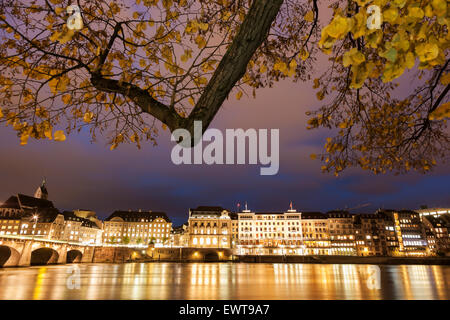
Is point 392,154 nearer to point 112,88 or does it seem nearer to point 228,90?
point 228,90

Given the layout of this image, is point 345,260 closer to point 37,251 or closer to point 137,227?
point 37,251

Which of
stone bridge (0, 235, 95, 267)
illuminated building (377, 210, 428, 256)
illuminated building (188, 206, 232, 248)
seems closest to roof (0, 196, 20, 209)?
stone bridge (0, 235, 95, 267)

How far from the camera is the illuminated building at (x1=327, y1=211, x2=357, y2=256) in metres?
80.0

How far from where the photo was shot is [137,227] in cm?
10338

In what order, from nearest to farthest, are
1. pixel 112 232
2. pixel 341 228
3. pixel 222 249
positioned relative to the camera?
pixel 222 249 → pixel 341 228 → pixel 112 232

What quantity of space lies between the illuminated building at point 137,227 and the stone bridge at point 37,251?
4103cm

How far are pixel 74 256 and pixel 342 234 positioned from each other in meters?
78.7

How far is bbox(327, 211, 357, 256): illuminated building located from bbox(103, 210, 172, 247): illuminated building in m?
61.9

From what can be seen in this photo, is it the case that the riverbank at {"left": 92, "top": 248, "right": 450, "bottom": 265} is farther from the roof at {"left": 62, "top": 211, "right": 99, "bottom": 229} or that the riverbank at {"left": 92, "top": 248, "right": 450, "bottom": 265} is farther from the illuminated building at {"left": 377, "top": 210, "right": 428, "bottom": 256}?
the roof at {"left": 62, "top": 211, "right": 99, "bottom": 229}

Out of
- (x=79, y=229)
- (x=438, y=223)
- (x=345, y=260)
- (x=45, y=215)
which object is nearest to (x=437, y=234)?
(x=438, y=223)
